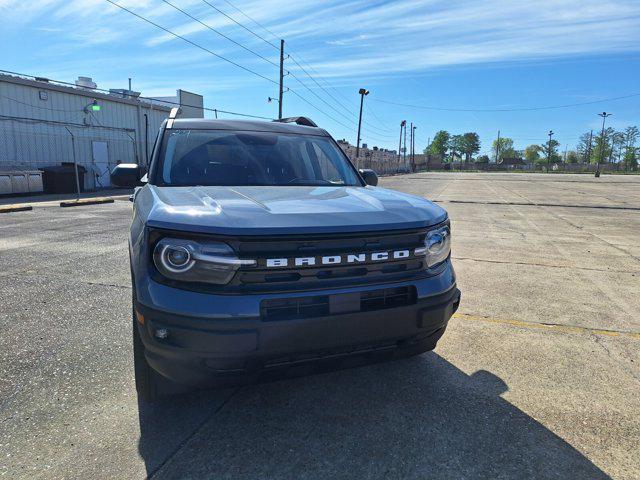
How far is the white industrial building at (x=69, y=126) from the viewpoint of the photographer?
19672mm

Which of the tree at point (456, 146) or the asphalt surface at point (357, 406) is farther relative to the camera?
A: the tree at point (456, 146)

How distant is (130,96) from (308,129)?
2612 centimetres

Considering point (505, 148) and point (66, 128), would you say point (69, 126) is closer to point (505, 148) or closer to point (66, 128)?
point (66, 128)

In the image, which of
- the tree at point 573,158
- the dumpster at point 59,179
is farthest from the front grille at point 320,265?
the tree at point 573,158

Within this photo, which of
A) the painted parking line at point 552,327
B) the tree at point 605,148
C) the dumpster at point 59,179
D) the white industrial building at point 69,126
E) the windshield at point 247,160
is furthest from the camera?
the tree at point 605,148

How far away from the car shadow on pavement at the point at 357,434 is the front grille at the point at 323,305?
76cm

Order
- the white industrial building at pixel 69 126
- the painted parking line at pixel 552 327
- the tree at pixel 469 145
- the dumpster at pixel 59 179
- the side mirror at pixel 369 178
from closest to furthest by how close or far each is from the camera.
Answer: the painted parking line at pixel 552 327, the side mirror at pixel 369 178, the white industrial building at pixel 69 126, the dumpster at pixel 59 179, the tree at pixel 469 145

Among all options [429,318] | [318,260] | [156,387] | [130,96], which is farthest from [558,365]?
[130,96]

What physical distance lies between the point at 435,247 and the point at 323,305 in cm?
83

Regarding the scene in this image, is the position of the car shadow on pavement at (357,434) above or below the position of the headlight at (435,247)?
below

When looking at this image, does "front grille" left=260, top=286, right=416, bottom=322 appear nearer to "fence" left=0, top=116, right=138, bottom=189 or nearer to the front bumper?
the front bumper

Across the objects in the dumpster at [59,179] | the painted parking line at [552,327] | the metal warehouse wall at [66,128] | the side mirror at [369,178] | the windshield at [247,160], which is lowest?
the painted parking line at [552,327]

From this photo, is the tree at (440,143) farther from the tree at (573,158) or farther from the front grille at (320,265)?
the front grille at (320,265)

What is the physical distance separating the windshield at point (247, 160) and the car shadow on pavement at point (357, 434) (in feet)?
5.07
